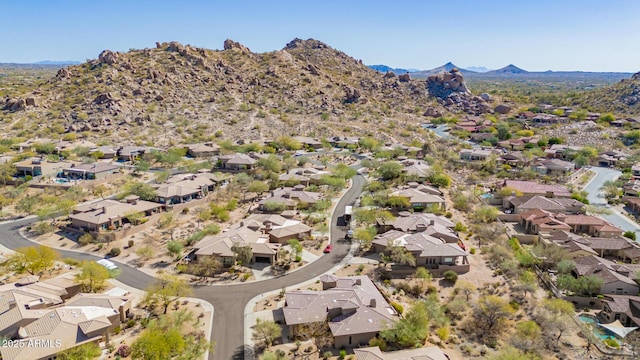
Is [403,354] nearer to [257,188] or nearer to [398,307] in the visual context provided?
[398,307]

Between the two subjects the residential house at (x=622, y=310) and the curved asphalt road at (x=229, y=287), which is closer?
the curved asphalt road at (x=229, y=287)

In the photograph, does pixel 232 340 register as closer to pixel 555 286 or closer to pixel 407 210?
pixel 555 286

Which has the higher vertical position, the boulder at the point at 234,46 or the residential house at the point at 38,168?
the boulder at the point at 234,46

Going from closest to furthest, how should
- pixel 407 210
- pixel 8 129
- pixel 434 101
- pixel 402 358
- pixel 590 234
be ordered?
pixel 402 358
pixel 590 234
pixel 407 210
pixel 8 129
pixel 434 101

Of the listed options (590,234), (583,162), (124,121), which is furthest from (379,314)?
(124,121)

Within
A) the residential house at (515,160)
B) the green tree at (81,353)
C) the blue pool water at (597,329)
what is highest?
the residential house at (515,160)

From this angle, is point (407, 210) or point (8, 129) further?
point (8, 129)

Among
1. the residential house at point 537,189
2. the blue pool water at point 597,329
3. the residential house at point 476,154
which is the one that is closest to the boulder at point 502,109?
the residential house at point 476,154

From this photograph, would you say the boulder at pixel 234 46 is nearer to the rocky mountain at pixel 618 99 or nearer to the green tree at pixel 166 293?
the rocky mountain at pixel 618 99
